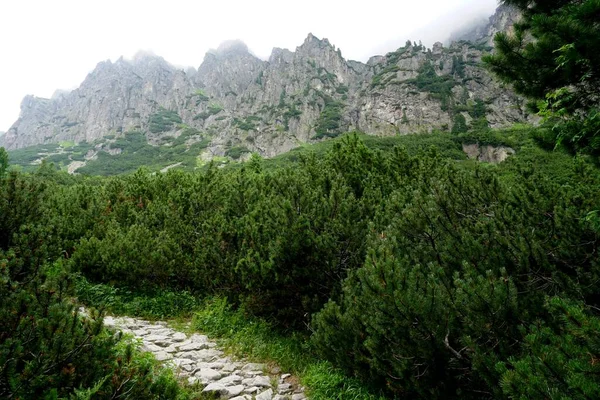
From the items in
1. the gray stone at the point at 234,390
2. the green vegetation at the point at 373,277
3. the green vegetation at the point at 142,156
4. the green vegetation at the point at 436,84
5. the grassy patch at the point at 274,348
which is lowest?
the grassy patch at the point at 274,348

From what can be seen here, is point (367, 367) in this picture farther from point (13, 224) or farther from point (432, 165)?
point (432, 165)

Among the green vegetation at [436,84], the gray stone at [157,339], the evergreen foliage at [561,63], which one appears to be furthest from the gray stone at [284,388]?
the green vegetation at [436,84]

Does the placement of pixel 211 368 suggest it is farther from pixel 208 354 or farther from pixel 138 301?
pixel 138 301

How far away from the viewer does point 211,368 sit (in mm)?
5855

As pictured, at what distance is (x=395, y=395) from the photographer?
4.35 metres

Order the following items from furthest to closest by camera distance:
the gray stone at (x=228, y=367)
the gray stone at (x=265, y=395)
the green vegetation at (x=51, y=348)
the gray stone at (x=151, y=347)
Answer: the gray stone at (x=151, y=347), the gray stone at (x=228, y=367), the gray stone at (x=265, y=395), the green vegetation at (x=51, y=348)

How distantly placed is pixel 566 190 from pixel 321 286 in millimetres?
4275

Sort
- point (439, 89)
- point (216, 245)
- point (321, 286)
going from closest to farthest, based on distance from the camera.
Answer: point (321, 286)
point (216, 245)
point (439, 89)

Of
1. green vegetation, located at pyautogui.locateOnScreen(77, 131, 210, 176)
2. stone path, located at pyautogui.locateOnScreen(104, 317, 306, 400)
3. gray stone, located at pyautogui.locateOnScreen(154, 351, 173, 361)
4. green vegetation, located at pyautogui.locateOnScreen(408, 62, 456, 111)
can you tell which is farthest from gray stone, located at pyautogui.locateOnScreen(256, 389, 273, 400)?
green vegetation, located at pyautogui.locateOnScreen(408, 62, 456, 111)

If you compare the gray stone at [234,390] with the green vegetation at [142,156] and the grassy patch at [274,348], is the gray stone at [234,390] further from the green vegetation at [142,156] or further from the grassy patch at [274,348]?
the green vegetation at [142,156]

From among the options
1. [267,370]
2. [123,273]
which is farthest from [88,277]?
[267,370]

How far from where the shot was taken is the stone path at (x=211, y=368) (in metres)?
5.09

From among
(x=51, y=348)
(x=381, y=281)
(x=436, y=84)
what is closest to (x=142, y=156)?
(x=436, y=84)

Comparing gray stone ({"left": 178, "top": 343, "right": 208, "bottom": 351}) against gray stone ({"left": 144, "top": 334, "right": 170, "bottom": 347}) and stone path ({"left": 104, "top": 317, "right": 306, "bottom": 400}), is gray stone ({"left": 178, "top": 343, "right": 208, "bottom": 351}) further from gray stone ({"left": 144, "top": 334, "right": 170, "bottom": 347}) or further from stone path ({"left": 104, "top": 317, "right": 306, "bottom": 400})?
gray stone ({"left": 144, "top": 334, "right": 170, "bottom": 347})
